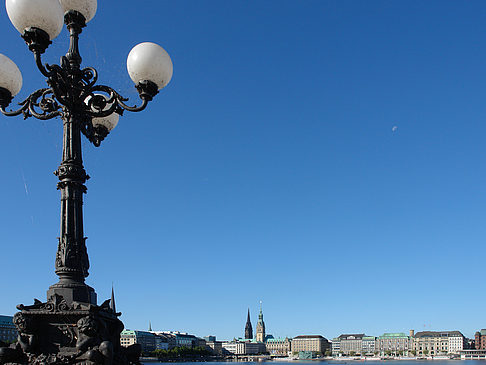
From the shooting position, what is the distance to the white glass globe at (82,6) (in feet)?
25.2

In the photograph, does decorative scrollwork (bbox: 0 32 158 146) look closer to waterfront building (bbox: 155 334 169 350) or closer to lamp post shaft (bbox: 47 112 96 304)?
lamp post shaft (bbox: 47 112 96 304)

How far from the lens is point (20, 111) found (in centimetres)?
749

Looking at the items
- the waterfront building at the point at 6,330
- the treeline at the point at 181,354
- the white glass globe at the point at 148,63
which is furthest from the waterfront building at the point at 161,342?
the white glass globe at the point at 148,63

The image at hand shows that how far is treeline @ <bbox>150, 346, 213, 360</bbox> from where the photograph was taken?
146700 millimetres

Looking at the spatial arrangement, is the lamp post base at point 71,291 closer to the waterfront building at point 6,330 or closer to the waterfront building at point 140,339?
the waterfront building at point 6,330

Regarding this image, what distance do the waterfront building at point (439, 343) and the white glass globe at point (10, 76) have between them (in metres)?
203

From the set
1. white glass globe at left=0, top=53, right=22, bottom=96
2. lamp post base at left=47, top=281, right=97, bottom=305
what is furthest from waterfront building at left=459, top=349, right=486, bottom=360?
white glass globe at left=0, top=53, right=22, bottom=96

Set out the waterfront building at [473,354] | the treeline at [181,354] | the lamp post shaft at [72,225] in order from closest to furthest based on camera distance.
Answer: the lamp post shaft at [72,225], the treeline at [181,354], the waterfront building at [473,354]

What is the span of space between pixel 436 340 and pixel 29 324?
20923 centimetres

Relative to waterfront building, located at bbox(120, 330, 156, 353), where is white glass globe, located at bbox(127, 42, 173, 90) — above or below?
above

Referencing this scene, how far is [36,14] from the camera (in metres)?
6.43

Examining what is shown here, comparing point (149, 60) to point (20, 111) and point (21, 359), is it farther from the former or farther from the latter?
point (21, 359)

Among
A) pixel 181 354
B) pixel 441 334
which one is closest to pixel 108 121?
pixel 181 354

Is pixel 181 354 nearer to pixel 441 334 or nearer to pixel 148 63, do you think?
pixel 441 334
